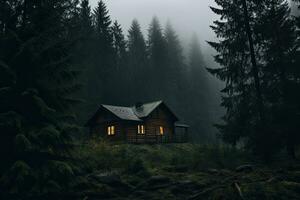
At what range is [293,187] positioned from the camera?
1432 cm

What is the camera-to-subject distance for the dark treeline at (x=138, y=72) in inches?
2210

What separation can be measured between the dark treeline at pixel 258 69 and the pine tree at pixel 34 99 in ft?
45.4

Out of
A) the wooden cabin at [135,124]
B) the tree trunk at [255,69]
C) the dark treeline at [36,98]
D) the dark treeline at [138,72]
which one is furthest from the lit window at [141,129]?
the dark treeline at [36,98]

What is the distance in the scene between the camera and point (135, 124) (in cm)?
4112

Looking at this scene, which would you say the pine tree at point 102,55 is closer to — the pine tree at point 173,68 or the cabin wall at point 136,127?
the cabin wall at point 136,127

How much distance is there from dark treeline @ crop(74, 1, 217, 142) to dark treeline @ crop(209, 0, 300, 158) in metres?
27.1

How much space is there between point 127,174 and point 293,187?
9.09 metres

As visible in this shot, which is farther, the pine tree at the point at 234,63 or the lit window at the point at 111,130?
the lit window at the point at 111,130

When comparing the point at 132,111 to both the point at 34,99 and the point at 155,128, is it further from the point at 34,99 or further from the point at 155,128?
the point at 34,99

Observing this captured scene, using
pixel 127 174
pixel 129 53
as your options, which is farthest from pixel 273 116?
pixel 129 53

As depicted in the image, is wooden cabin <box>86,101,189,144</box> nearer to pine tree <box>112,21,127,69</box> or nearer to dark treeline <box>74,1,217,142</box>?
dark treeline <box>74,1,217,142</box>

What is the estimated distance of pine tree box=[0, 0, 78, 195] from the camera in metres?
13.4

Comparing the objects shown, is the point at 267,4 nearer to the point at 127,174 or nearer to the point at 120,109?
the point at 127,174

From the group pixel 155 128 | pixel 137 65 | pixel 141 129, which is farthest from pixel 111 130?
pixel 137 65
